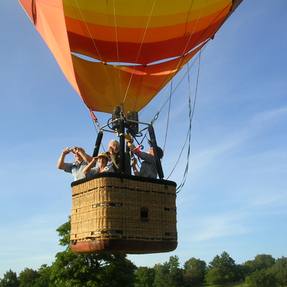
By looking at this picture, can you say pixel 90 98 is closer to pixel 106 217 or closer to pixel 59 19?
pixel 59 19

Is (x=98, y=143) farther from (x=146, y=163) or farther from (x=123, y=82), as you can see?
(x=123, y=82)

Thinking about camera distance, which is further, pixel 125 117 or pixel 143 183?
pixel 125 117

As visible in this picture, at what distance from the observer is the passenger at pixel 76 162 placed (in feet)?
18.2

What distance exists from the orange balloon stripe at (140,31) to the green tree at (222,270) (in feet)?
300

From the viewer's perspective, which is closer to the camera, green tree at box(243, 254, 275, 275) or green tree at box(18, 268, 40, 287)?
green tree at box(18, 268, 40, 287)

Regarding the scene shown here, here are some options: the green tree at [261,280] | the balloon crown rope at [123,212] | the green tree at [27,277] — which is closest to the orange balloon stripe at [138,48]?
the balloon crown rope at [123,212]

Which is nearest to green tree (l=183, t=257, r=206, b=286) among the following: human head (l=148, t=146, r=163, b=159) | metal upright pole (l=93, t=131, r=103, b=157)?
metal upright pole (l=93, t=131, r=103, b=157)

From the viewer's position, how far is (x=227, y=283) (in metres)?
94.6

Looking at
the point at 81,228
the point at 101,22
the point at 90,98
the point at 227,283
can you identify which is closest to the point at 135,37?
the point at 101,22

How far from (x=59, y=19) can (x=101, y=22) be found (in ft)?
2.51

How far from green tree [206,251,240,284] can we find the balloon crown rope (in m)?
92.3

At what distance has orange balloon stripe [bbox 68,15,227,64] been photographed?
6.88 meters

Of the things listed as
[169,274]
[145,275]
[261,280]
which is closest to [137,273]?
[145,275]

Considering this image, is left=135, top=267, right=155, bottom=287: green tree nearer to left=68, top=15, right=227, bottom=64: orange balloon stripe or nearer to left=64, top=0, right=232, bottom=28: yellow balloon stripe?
left=68, top=15, right=227, bottom=64: orange balloon stripe
